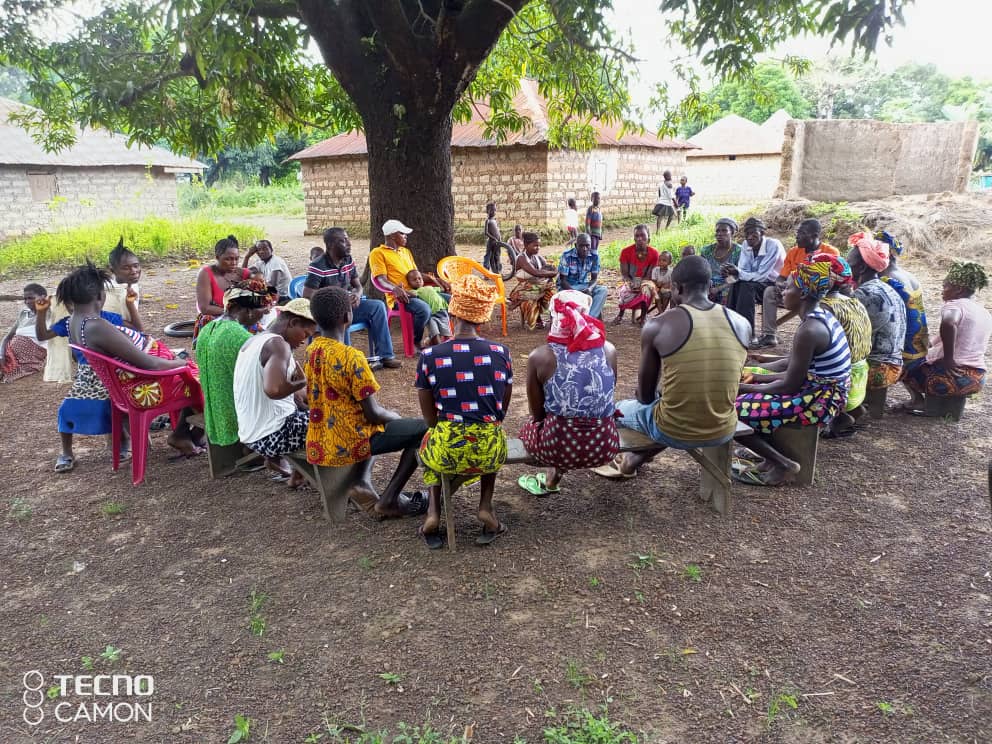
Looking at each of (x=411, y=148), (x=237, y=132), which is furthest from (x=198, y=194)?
(x=411, y=148)

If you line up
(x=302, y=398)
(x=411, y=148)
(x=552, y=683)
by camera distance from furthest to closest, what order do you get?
(x=411, y=148) → (x=302, y=398) → (x=552, y=683)

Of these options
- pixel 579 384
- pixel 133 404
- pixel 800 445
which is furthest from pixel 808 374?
pixel 133 404

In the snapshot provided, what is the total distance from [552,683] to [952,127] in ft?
51.2

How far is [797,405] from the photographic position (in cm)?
394

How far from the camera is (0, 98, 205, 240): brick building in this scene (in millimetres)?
18531

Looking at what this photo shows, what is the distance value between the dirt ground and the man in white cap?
3.00m

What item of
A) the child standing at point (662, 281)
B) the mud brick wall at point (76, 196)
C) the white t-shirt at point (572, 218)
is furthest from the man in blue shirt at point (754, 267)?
the mud brick wall at point (76, 196)

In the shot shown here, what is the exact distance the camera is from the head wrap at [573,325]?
3.31 metres

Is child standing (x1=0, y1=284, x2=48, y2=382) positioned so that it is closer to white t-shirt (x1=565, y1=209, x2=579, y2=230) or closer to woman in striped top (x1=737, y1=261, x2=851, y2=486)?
woman in striped top (x1=737, y1=261, x2=851, y2=486)

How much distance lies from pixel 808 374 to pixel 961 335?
1778 millimetres

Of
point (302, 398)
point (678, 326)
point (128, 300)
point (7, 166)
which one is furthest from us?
point (7, 166)

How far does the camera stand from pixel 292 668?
9.00ft

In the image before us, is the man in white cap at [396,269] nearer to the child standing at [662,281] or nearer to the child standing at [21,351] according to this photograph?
the child standing at [662,281]

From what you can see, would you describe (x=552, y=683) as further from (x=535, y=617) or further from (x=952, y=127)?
(x=952, y=127)
